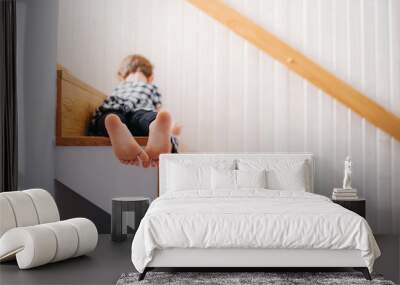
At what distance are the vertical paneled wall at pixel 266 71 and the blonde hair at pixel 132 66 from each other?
0.08 meters

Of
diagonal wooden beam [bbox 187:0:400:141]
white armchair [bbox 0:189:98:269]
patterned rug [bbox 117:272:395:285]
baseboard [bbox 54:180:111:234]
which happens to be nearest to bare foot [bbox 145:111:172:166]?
baseboard [bbox 54:180:111:234]

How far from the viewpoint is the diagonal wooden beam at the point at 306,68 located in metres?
5.71

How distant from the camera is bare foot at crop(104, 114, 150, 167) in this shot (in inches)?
229

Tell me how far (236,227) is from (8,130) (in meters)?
2.76

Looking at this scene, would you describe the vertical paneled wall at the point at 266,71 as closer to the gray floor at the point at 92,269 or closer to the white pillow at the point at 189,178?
the white pillow at the point at 189,178

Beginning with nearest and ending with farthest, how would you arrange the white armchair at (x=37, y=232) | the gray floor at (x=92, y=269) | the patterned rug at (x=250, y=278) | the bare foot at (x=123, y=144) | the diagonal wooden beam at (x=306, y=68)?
the patterned rug at (x=250, y=278)
the gray floor at (x=92, y=269)
the white armchair at (x=37, y=232)
the diagonal wooden beam at (x=306, y=68)
the bare foot at (x=123, y=144)

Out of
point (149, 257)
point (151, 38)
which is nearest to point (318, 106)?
point (151, 38)

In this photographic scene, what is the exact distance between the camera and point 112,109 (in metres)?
5.86

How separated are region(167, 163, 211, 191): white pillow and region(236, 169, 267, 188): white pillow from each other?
0.30m

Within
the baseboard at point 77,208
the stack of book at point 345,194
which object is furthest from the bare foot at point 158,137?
the stack of book at point 345,194

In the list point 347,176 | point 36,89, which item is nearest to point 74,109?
point 36,89

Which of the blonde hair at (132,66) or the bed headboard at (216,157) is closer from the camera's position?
the bed headboard at (216,157)

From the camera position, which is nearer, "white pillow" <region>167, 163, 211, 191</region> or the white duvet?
the white duvet

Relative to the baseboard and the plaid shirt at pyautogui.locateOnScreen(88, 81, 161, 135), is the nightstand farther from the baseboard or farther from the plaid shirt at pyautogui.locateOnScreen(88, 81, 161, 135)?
the baseboard
